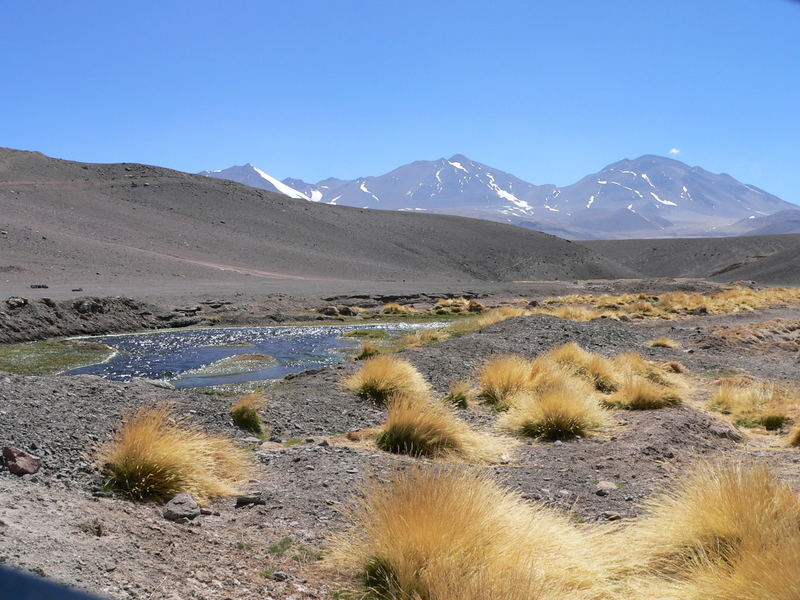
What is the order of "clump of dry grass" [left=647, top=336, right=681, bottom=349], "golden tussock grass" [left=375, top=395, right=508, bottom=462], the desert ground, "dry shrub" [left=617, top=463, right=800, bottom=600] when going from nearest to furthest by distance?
"dry shrub" [left=617, top=463, right=800, bottom=600] < the desert ground < "golden tussock grass" [left=375, top=395, right=508, bottom=462] < "clump of dry grass" [left=647, top=336, right=681, bottom=349]

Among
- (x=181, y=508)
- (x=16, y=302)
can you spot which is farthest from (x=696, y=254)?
(x=181, y=508)

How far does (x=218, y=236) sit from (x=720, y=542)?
71.0 m

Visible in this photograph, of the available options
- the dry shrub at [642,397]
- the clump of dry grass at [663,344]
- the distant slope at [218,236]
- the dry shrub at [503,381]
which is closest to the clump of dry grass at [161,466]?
the dry shrub at [503,381]

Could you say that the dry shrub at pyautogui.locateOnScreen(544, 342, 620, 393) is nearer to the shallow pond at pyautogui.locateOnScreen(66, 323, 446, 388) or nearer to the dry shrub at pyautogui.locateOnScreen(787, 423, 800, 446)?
the dry shrub at pyautogui.locateOnScreen(787, 423, 800, 446)

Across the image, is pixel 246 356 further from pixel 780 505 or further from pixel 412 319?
pixel 780 505

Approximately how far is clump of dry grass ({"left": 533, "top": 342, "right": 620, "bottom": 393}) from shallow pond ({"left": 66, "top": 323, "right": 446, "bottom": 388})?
744cm

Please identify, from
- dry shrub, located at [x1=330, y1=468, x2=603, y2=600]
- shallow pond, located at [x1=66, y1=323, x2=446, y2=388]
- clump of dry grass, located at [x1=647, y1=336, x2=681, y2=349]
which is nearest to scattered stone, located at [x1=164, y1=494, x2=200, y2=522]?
dry shrub, located at [x1=330, y1=468, x2=603, y2=600]

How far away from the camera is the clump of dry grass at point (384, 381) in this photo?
41.2ft

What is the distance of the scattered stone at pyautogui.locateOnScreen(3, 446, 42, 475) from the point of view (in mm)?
6238

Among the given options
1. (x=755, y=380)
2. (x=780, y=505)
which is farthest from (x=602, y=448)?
(x=755, y=380)

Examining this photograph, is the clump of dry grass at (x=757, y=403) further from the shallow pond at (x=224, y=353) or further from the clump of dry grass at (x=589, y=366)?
the shallow pond at (x=224, y=353)

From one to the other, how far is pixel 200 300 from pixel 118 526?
32426mm

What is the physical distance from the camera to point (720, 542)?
192 inches

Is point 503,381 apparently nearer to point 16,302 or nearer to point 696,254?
point 16,302
